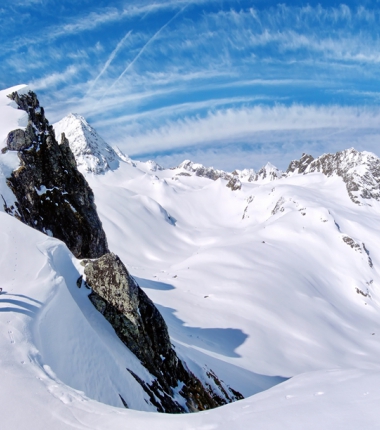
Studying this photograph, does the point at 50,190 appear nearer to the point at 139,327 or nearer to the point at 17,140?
the point at 17,140

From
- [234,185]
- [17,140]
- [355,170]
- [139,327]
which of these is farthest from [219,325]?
[234,185]

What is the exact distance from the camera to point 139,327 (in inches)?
538

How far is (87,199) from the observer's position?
27922 millimetres

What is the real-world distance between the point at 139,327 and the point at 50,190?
14.7 meters

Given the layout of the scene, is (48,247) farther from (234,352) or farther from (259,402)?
(234,352)

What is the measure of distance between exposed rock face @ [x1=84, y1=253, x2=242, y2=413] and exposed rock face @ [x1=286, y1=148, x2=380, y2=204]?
392 feet

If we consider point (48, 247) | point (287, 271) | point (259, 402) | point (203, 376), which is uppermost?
point (48, 247)

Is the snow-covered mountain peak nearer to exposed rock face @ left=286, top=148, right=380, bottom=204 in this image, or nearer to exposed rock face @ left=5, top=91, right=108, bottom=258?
exposed rock face @ left=286, top=148, right=380, bottom=204

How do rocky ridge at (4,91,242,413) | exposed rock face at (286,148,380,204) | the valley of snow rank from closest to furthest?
the valley of snow
rocky ridge at (4,91,242,413)
exposed rock face at (286,148,380,204)

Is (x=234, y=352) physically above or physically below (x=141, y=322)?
below

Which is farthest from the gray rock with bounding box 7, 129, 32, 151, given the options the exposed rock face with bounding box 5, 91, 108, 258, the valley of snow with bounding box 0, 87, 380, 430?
the valley of snow with bounding box 0, 87, 380, 430

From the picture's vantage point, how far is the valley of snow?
6.29 metres

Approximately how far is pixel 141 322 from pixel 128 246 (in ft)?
222

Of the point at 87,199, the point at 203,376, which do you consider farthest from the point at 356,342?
the point at 87,199
